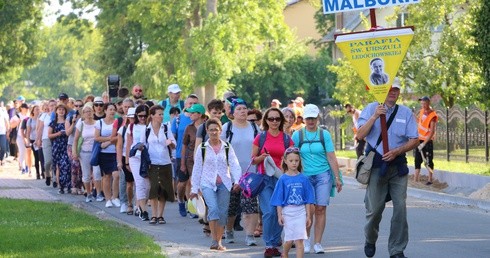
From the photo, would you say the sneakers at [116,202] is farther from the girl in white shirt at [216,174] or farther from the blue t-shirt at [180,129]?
the girl in white shirt at [216,174]

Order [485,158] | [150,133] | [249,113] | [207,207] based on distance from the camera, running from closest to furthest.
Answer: [207,207] → [249,113] → [150,133] → [485,158]

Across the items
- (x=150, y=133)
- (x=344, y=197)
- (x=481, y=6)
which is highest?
(x=481, y=6)

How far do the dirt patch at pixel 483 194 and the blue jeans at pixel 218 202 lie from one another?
7.83 m

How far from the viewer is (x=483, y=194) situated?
74.1 ft

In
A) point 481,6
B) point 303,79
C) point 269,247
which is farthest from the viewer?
point 303,79

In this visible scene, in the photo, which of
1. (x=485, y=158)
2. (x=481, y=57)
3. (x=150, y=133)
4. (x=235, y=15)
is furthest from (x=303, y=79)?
(x=150, y=133)

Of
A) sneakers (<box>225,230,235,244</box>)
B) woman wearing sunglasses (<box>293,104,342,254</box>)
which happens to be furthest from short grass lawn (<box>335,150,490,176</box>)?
woman wearing sunglasses (<box>293,104,342,254</box>)

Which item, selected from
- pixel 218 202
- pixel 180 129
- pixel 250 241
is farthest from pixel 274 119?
pixel 180 129

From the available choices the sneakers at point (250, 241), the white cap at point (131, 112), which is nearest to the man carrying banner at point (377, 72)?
the sneakers at point (250, 241)

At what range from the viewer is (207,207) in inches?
630

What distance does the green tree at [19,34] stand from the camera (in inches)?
2175

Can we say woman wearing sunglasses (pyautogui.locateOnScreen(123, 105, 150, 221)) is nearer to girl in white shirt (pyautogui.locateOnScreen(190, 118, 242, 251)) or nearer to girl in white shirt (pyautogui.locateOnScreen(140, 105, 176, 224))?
girl in white shirt (pyautogui.locateOnScreen(140, 105, 176, 224))

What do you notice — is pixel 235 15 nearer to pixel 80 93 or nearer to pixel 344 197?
pixel 344 197

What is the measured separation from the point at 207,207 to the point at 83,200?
343 inches
